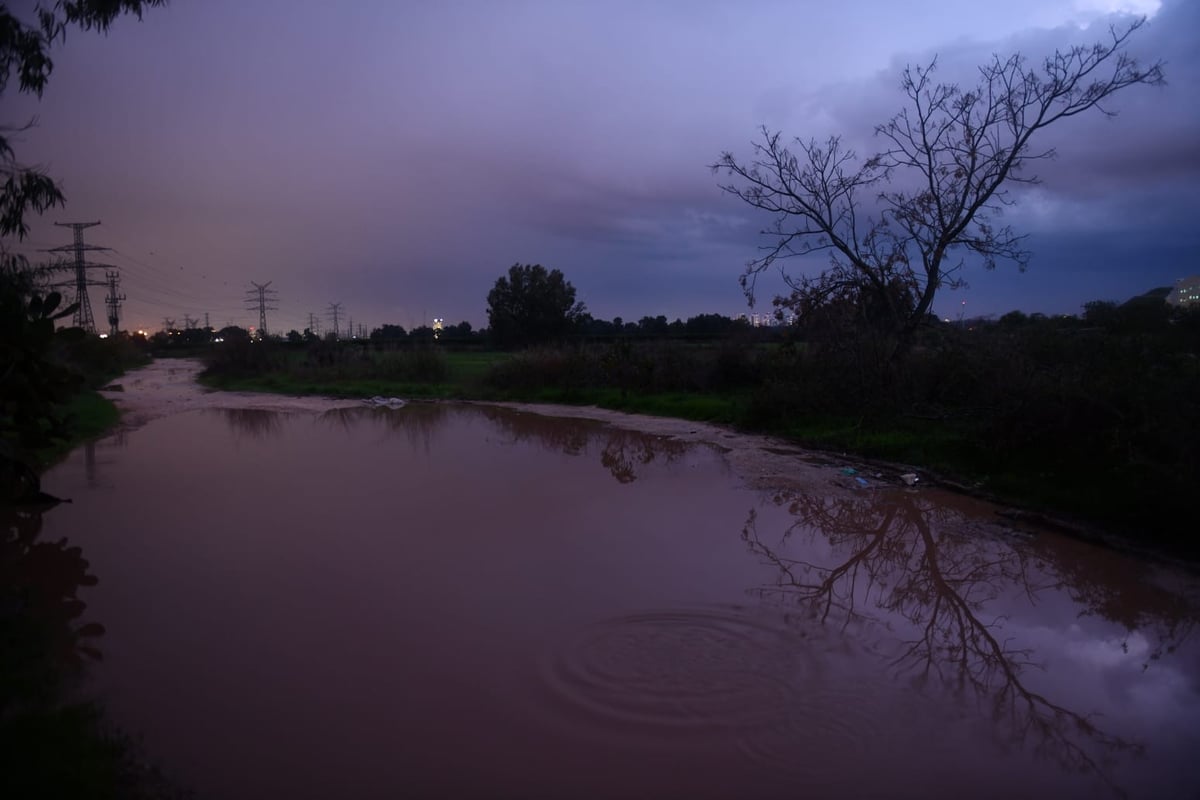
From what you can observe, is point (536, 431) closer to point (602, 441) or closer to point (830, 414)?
point (602, 441)

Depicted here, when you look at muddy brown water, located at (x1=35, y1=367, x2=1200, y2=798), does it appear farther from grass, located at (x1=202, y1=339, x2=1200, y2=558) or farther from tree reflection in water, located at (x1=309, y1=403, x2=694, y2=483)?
tree reflection in water, located at (x1=309, y1=403, x2=694, y2=483)

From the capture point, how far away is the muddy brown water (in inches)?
169

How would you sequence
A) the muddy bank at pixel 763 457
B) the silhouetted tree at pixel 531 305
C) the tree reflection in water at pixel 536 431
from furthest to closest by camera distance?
the silhouetted tree at pixel 531 305
the tree reflection in water at pixel 536 431
the muddy bank at pixel 763 457

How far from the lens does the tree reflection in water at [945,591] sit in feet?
16.2

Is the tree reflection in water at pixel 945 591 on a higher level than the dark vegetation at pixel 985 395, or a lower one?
lower

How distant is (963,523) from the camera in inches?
380

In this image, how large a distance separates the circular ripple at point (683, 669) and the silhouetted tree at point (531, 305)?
185 ft

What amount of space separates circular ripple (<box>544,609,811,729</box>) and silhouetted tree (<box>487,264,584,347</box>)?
56.3 m

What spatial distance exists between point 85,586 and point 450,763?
526 cm

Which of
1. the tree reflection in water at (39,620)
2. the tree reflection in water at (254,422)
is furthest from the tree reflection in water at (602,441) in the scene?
the tree reflection in water at (39,620)

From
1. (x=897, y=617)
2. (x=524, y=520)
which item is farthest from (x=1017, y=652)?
(x=524, y=520)

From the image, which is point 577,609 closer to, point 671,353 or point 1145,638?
point 1145,638

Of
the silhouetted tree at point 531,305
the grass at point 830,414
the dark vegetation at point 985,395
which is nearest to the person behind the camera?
the dark vegetation at point 985,395

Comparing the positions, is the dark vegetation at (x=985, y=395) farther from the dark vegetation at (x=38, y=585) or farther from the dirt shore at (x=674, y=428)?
the dark vegetation at (x=38, y=585)
